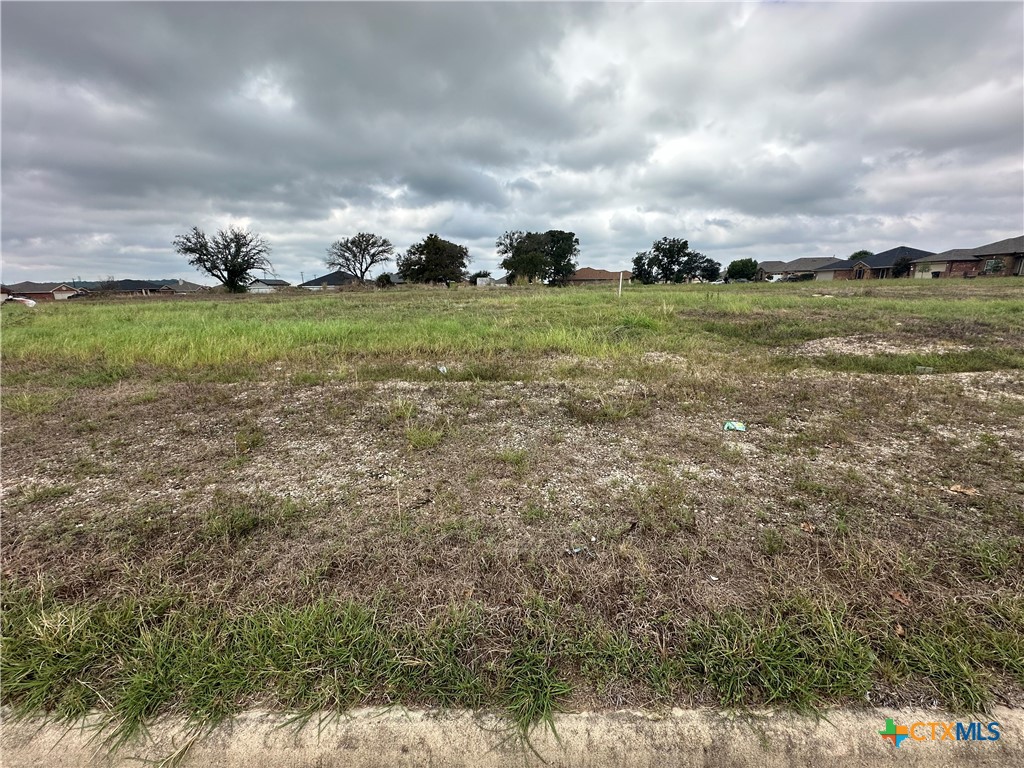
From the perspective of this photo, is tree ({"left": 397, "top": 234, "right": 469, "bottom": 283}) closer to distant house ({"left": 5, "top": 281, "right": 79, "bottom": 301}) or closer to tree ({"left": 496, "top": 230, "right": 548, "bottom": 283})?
tree ({"left": 496, "top": 230, "right": 548, "bottom": 283})

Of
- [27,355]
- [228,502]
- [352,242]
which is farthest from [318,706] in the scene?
[352,242]

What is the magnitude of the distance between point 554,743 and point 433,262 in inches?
2096

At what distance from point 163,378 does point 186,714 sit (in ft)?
17.9

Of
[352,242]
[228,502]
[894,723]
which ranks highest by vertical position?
[352,242]

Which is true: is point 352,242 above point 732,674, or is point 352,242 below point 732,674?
above

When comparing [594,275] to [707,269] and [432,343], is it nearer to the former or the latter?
[707,269]

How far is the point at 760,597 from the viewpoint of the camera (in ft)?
5.74

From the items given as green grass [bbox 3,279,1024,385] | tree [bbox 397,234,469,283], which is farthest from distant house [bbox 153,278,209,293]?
green grass [bbox 3,279,1024,385]

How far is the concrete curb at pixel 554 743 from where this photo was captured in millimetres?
1284

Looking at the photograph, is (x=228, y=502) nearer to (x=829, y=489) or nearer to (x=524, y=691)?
(x=524, y=691)

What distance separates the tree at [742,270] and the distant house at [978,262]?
21.7m

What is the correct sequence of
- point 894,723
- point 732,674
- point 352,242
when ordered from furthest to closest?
1. point 352,242
2. point 732,674
3. point 894,723

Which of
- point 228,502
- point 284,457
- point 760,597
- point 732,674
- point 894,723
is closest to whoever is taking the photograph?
point 894,723

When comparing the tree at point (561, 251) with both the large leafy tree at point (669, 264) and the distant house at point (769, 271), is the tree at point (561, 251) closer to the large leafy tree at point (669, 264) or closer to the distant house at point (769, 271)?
the large leafy tree at point (669, 264)
